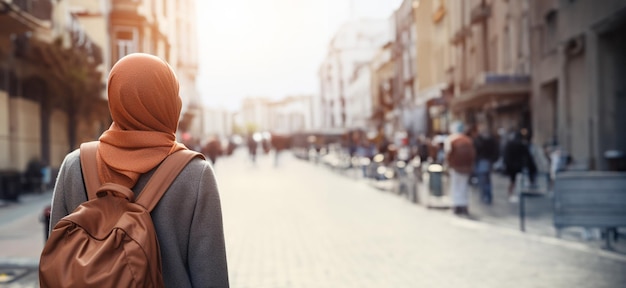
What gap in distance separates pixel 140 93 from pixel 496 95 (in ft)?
81.0

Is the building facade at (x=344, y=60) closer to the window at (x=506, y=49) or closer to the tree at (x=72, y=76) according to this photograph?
the window at (x=506, y=49)

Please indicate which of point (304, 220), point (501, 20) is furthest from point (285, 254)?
point (501, 20)

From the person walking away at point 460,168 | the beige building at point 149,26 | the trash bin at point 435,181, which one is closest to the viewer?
the person walking away at point 460,168

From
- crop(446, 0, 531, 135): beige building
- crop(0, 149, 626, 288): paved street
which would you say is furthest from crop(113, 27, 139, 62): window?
crop(0, 149, 626, 288): paved street

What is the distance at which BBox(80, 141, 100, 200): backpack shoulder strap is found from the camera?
102 inches

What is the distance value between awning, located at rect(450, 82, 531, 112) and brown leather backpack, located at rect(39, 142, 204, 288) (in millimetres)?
23635

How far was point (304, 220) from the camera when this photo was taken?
13945mm

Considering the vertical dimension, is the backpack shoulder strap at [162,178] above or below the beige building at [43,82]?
below

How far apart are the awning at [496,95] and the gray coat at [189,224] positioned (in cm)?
2341

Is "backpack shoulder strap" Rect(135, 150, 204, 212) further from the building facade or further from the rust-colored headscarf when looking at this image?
the building facade

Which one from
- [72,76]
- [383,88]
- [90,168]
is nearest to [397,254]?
[90,168]

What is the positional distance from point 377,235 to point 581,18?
10.9 metres

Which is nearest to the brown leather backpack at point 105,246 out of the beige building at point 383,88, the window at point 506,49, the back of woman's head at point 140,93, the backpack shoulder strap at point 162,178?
the backpack shoulder strap at point 162,178

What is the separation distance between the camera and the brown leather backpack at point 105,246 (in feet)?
7.51
